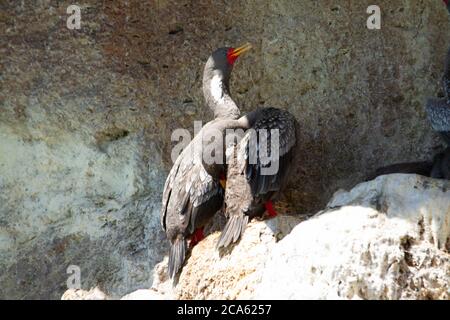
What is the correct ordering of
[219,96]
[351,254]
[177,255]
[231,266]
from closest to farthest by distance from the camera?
[351,254]
[231,266]
[177,255]
[219,96]

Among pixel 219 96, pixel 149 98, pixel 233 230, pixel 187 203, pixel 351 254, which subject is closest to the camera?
pixel 351 254

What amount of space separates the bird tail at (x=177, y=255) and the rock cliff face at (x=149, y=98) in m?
0.51

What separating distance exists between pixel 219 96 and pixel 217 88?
0.06m

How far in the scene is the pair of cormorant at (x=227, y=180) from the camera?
6.12m

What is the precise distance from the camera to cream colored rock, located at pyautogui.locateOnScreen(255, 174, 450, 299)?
16.7 ft

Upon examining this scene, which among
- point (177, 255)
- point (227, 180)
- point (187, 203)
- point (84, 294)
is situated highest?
point (227, 180)

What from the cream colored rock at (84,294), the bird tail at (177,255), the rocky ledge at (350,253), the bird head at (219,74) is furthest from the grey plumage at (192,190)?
the cream colored rock at (84,294)

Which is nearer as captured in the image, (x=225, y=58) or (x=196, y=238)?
(x=196, y=238)

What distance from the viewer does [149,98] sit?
7.24 meters

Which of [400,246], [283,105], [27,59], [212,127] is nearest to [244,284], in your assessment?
[400,246]

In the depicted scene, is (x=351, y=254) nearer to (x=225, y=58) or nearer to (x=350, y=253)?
(x=350, y=253)

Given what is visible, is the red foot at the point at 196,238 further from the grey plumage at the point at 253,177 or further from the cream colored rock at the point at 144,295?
the cream colored rock at the point at 144,295

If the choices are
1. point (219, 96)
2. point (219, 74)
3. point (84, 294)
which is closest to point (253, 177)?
point (219, 96)

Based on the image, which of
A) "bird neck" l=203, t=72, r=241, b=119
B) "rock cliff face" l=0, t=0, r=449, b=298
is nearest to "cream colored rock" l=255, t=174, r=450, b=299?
"rock cliff face" l=0, t=0, r=449, b=298
